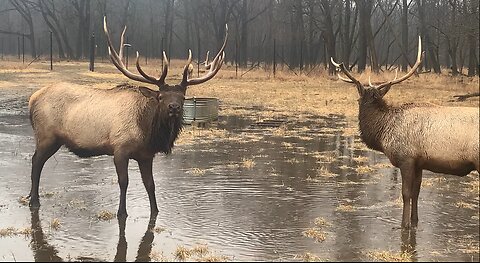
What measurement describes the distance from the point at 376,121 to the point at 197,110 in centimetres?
883

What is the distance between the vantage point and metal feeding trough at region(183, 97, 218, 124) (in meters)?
16.4

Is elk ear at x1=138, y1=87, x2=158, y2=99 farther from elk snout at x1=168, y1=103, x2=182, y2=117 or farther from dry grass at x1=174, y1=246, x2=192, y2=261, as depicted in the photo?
dry grass at x1=174, y1=246, x2=192, y2=261

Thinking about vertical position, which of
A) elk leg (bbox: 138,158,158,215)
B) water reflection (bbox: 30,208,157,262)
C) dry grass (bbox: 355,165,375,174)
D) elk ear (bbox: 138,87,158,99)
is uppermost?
elk ear (bbox: 138,87,158,99)

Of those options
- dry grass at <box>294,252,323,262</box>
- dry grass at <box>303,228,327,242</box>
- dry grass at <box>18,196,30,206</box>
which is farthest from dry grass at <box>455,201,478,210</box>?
dry grass at <box>18,196,30,206</box>

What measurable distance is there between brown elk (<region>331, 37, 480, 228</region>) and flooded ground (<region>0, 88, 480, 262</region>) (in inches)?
25.5

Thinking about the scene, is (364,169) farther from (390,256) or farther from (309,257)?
(309,257)

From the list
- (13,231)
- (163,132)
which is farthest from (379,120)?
(13,231)

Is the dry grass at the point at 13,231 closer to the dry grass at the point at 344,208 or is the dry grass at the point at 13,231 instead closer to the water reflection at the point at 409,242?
the dry grass at the point at 344,208

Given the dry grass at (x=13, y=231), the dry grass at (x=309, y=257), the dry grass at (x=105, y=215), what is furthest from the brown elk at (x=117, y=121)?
the dry grass at (x=309, y=257)

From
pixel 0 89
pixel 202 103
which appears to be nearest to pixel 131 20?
pixel 0 89

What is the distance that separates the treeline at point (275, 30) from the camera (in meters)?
42.3

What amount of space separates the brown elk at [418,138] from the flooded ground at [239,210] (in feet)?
2.12

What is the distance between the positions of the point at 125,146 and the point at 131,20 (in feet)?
222

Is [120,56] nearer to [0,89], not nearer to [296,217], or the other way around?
[296,217]
